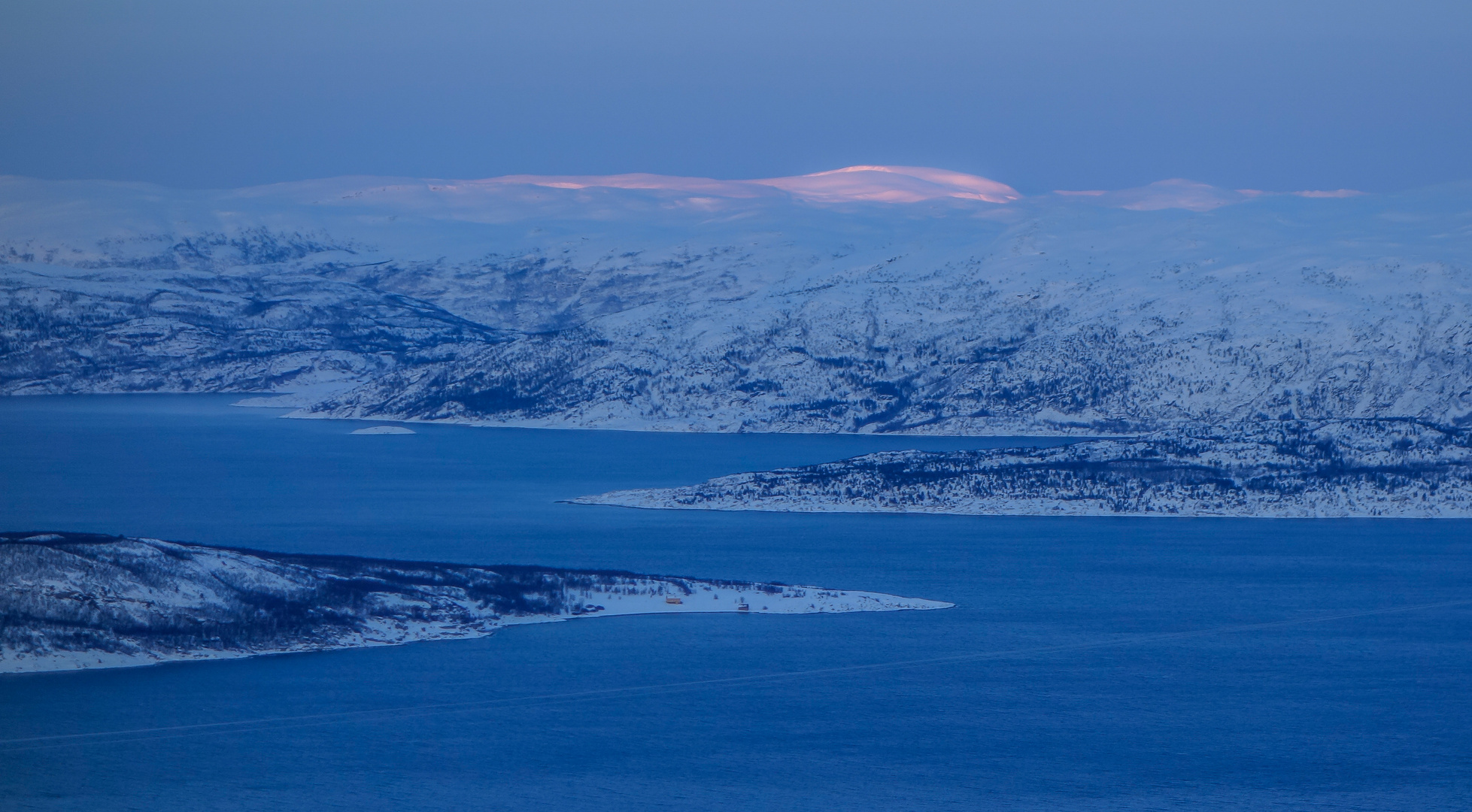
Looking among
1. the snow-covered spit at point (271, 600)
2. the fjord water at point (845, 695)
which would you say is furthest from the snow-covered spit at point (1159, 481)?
the snow-covered spit at point (271, 600)

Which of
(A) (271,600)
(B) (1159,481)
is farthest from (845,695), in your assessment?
(B) (1159,481)

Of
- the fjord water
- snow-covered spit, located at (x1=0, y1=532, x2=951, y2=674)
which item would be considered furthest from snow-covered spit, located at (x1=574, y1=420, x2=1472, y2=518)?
snow-covered spit, located at (x1=0, y1=532, x2=951, y2=674)

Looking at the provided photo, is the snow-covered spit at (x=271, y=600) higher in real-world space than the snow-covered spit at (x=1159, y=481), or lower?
higher

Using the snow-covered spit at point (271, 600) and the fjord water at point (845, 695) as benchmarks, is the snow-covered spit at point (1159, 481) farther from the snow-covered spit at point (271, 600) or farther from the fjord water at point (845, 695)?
the snow-covered spit at point (271, 600)

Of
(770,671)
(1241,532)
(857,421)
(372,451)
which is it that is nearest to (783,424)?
(857,421)

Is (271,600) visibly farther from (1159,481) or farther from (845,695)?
(1159,481)

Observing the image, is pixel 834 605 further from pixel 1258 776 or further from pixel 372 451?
pixel 372 451
